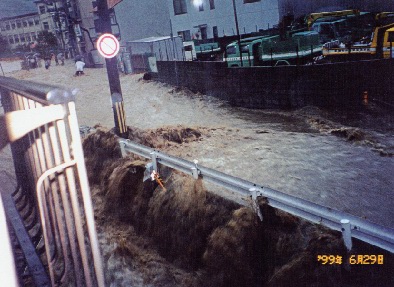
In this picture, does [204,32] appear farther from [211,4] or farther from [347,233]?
[347,233]

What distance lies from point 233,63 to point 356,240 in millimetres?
14932

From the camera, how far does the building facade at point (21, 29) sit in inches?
2972

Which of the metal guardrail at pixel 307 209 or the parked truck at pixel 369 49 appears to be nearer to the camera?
the metal guardrail at pixel 307 209

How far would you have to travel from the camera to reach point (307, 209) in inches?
195

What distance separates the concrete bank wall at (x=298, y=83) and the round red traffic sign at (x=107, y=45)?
25.6 ft

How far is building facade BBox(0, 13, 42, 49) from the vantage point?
248 feet

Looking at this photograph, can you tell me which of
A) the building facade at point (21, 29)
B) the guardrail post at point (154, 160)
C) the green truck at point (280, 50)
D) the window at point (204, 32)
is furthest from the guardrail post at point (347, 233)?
the building facade at point (21, 29)

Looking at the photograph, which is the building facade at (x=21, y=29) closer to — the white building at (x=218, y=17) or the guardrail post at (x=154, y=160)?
the white building at (x=218, y=17)

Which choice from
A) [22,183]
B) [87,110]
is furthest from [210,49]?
[22,183]

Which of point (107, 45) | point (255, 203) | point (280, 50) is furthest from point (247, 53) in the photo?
point (255, 203)
